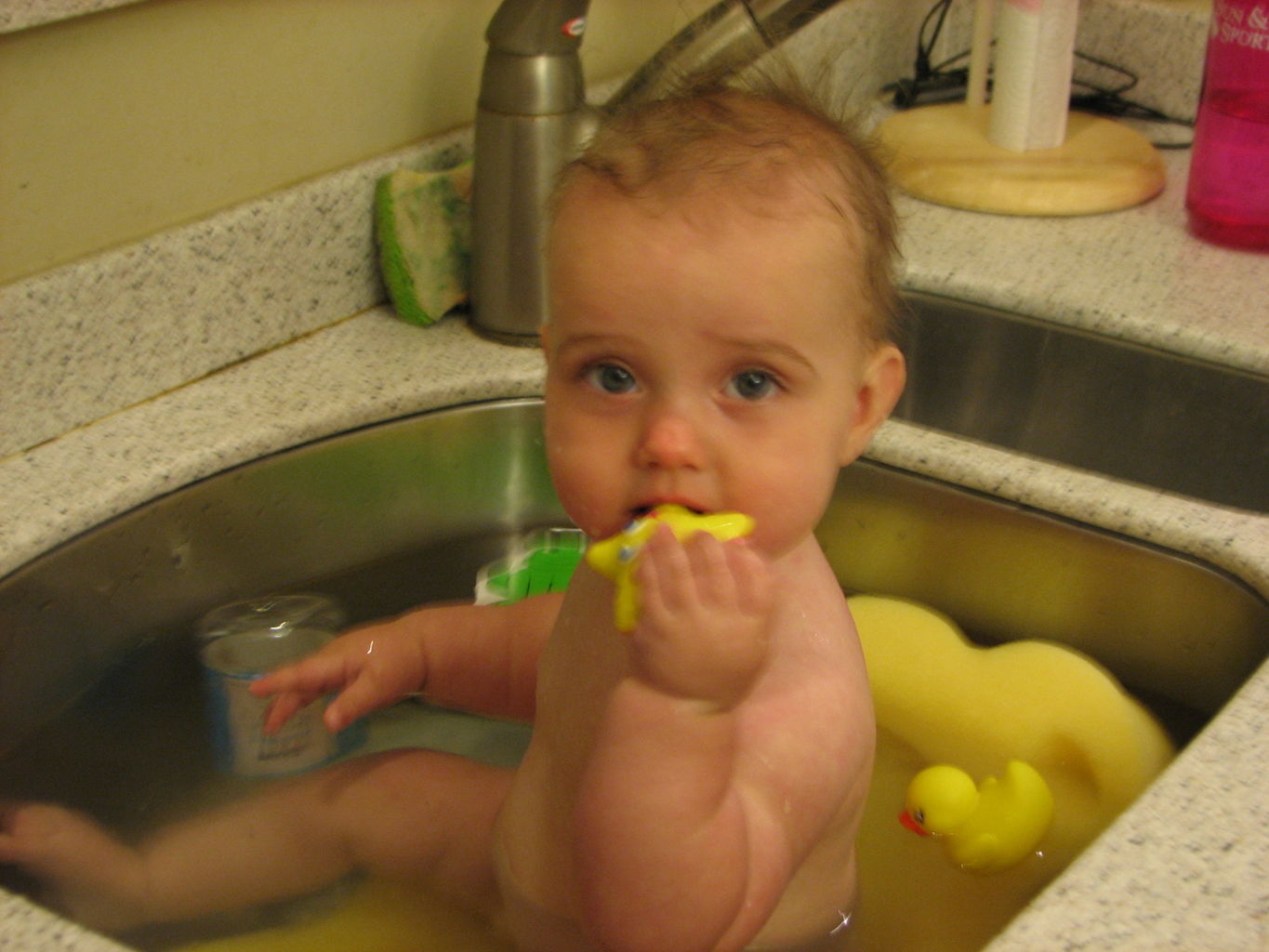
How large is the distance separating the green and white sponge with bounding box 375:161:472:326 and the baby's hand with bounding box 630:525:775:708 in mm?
581

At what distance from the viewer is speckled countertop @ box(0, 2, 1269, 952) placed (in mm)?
860

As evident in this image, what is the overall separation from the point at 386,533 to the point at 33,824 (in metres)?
0.35

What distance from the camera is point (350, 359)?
3.62 feet

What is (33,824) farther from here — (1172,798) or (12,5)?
(1172,798)

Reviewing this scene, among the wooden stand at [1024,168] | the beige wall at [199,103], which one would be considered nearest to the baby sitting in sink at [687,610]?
the beige wall at [199,103]

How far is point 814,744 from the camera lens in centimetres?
72

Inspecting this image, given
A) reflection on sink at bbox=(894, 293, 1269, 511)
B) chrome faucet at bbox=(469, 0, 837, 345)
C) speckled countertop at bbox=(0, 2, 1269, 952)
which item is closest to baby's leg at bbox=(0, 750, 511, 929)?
speckled countertop at bbox=(0, 2, 1269, 952)

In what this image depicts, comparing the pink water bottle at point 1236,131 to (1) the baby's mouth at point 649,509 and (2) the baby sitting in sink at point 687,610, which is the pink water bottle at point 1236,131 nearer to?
(2) the baby sitting in sink at point 687,610

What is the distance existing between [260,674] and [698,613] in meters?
0.42

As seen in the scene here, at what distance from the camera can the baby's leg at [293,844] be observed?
0.78 metres

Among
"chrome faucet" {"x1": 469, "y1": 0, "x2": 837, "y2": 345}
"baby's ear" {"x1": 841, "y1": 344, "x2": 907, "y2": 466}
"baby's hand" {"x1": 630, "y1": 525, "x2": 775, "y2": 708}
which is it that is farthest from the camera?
"chrome faucet" {"x1": 469, "y1": 0, "x2": 837, "y2": 345}

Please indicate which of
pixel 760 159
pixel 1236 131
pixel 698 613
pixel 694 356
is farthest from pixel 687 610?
pixel 1236 131

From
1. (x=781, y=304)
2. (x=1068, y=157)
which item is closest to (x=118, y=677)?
(x=781, y=304)

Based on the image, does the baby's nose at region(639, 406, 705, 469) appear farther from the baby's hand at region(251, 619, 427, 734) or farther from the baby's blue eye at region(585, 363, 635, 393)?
the baby's hand at region(251, 619, 427, 734)
